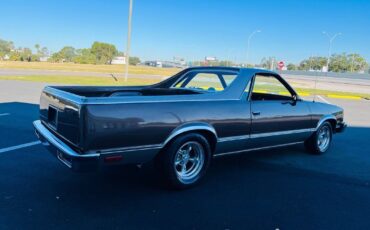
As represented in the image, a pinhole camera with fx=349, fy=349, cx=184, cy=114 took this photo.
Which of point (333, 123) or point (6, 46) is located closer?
point (333, 123)

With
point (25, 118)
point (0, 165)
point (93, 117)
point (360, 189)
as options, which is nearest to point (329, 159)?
point (360, 189)

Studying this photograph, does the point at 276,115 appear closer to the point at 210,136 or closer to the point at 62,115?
the point at 210,136

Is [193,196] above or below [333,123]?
below

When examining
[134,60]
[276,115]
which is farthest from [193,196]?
[134,60]

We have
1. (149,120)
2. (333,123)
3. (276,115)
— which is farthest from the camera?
(333,123)

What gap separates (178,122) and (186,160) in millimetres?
636

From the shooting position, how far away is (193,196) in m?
4.21

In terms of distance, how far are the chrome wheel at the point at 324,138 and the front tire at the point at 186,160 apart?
3.04 meters

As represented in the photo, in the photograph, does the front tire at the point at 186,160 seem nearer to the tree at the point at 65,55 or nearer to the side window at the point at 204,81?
the side window at the point at 204,81

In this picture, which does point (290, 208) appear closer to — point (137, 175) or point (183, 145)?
point (183, 145)

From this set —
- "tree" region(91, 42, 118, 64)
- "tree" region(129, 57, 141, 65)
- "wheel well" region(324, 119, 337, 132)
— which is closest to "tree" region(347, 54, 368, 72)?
"tree" region(129, 57, 141, 65)

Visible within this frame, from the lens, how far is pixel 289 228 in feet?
11.5

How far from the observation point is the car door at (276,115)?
16.8 feet

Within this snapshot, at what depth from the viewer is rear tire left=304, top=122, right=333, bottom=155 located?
21.2ft
